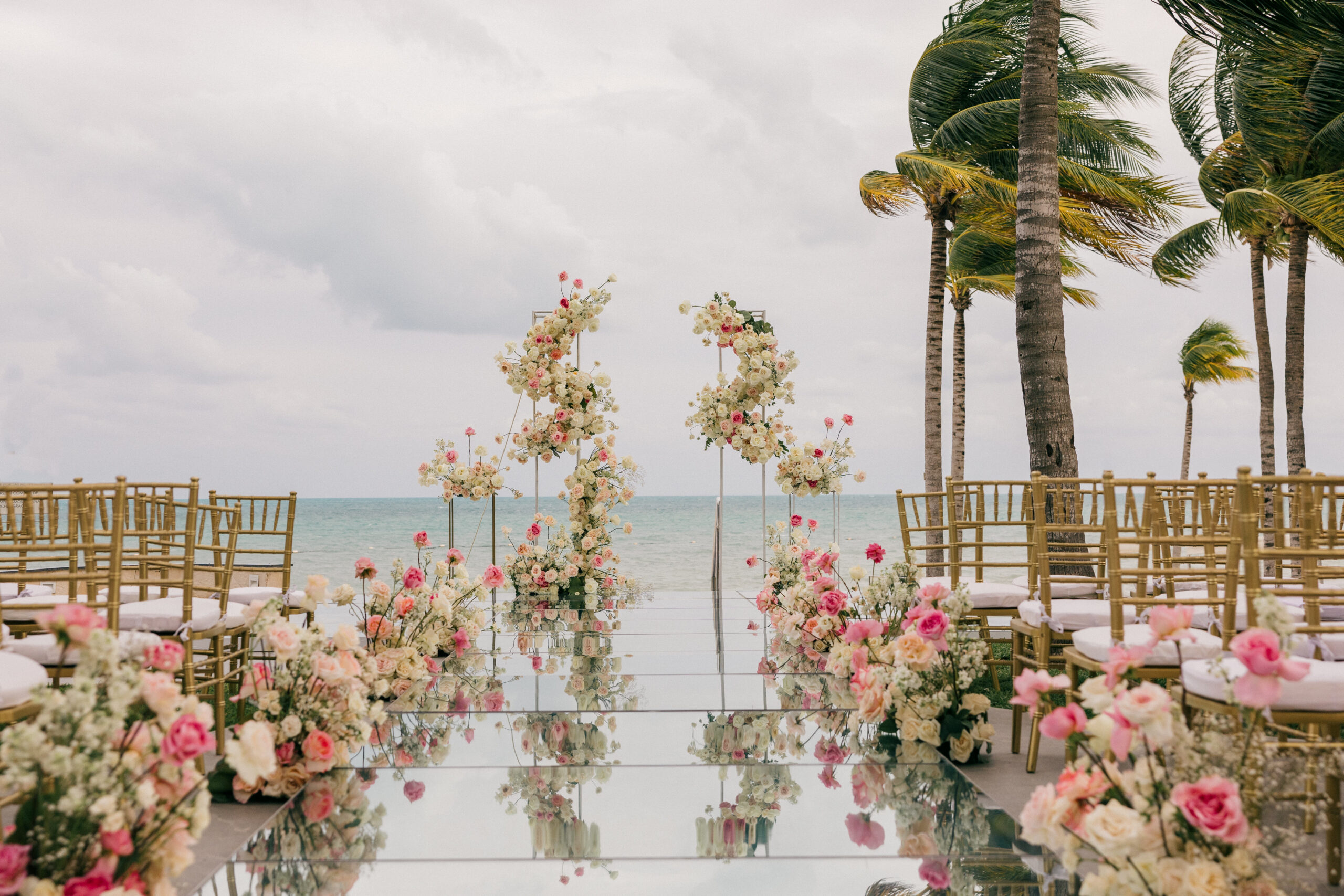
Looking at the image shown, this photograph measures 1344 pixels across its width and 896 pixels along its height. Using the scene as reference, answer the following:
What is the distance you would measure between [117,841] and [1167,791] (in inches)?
76.8

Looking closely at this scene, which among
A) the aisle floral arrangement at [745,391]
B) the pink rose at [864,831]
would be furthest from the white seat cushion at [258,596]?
the aisle floral arrangement at [745,391]

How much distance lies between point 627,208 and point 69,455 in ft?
62.1

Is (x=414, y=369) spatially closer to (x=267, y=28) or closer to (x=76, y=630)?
(x=267, y=28)

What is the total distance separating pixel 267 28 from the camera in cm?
862

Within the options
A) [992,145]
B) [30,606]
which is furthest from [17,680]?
[992,145]

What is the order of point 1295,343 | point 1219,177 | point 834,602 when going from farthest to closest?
Answer: point 1219,177 → point 1295,343 → point 834,602

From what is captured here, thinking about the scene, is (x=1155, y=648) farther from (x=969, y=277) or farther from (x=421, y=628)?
(x=969, y=277)

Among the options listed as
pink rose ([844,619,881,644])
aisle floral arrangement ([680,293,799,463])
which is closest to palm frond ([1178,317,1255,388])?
aisle floral arrangement ([680,293,799,463])

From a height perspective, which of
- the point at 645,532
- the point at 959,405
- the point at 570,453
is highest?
the point at 959,405

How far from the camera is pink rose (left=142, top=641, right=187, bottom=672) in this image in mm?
1784

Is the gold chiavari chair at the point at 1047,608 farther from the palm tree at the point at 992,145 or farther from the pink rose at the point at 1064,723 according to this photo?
the palm tree at the point at 992,145

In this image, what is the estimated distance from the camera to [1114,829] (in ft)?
5.33

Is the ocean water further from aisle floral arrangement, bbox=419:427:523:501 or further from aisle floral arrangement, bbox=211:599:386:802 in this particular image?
aisle floral arrangement, bbox=211:599:386:802

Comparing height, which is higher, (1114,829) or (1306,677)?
(1306,677)
